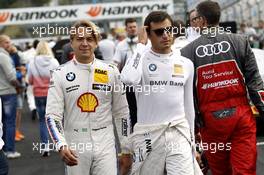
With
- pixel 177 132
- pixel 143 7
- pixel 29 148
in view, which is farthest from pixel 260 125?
pixel 143 7

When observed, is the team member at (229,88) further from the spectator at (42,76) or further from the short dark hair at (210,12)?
the spectator at (42,76)

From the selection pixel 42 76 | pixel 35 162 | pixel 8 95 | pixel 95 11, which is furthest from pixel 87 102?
pixel 95 11

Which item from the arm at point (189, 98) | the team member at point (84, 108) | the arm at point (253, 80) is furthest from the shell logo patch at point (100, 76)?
the arm at point (253, 80)

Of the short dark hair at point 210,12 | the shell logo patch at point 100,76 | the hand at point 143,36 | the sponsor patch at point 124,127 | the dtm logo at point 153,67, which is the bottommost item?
the sponsor patch at point 124,127

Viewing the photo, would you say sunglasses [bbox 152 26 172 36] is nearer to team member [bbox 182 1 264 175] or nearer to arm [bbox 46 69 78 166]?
team member [bbox 182 1 264 175]

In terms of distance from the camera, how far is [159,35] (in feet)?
Answer: 15.1

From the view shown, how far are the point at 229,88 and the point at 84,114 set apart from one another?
1.35 metres

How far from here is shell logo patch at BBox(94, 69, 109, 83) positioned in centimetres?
448

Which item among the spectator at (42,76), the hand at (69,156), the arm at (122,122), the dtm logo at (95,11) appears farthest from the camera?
the dtm logo at (95,11)

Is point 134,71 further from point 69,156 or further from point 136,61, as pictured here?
point 69,156

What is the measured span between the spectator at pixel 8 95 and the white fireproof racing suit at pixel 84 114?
4630 millimetres

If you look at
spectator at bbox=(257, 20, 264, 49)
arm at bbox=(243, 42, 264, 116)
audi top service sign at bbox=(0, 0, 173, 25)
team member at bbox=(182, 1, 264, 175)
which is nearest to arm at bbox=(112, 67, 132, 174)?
team member at bbox=(182, 1, 264, 175)

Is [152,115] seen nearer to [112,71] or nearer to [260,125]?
[112,71]

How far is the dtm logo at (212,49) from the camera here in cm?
508
